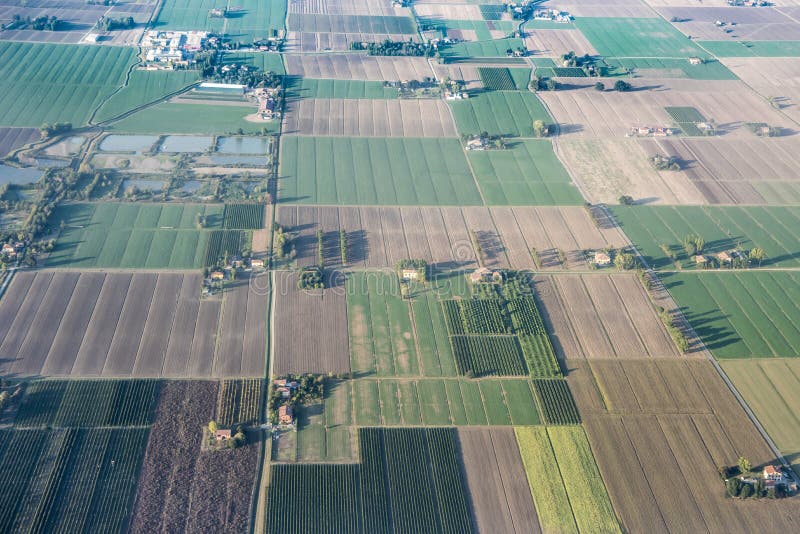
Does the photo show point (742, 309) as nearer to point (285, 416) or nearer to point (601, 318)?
point (601, 318)

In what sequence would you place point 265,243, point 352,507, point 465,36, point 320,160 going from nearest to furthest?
point 352,507 < point 265,243 < point 320,160 < point 465,36

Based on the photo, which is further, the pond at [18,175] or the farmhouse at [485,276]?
the pond at [18,175]

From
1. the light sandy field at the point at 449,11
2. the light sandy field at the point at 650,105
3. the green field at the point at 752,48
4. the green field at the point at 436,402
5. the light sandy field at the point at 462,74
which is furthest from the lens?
the light sandy field at the point at 449,11

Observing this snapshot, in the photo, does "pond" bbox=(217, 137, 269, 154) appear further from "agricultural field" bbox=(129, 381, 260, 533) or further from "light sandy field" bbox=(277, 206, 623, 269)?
"agricultural field" bbox=(129, 381, 260, 533)

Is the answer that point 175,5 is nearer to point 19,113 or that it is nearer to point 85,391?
point 19,113

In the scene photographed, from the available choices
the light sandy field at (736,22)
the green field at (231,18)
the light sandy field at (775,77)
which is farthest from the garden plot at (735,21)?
the green field at (231,18)

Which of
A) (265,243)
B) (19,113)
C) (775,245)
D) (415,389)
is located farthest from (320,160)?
(775,245)

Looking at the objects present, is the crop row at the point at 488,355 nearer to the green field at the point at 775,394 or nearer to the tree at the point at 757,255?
the green field at the point at 775,394
